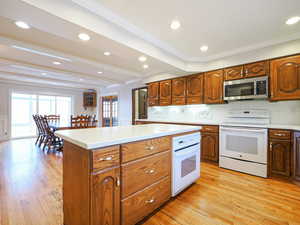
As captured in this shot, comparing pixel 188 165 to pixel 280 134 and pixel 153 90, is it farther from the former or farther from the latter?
pixel 153 90

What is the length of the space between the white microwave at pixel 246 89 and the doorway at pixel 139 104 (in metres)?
3.30

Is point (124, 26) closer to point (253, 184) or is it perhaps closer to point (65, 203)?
point (65, 203)

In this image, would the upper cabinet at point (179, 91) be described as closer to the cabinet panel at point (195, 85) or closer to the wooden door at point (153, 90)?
the cabinet panel at point (195, 85)

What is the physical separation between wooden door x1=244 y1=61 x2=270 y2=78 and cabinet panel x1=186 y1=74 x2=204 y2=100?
3.19 ft

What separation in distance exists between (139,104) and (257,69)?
4092 millimetres

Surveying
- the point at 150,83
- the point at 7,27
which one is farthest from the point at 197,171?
the point at 7,27

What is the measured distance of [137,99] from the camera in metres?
5.85

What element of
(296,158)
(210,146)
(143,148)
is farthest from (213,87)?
(143,148)

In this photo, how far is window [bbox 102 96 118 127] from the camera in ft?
21.9

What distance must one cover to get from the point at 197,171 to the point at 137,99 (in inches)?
161

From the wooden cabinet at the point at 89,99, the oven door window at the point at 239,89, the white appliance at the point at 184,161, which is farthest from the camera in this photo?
the wooden cabinet at the point at 89,99

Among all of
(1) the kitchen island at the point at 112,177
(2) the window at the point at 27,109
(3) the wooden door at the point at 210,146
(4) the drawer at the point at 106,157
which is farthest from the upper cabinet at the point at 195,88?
(2) the window at the point at 27,109

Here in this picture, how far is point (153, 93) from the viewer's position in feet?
15.5

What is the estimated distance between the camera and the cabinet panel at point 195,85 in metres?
3.60
